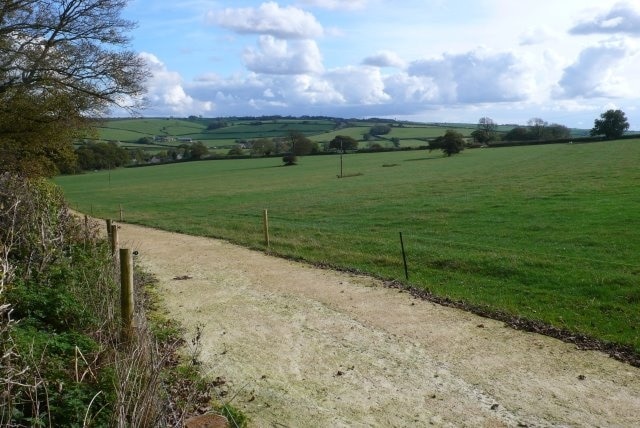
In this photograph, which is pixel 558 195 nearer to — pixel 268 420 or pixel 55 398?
pixel 268 420

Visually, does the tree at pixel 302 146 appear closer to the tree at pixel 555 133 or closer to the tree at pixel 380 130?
the tree at pixel 380 130

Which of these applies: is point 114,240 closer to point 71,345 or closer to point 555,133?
point 71,345

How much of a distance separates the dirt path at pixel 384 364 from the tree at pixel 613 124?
366 feet

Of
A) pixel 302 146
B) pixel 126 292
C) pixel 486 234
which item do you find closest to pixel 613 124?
pixel 302 146

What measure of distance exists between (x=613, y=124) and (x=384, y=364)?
383 feet

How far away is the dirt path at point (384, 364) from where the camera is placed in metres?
7.60

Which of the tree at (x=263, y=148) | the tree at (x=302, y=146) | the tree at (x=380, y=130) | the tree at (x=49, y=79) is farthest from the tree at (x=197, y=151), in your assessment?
the tree at (x=49, y=79)

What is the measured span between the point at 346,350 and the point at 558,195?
26.8 metres

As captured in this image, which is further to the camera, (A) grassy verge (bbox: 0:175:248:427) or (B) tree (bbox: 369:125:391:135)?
(B) tree (bbox: 369:125:391:135)

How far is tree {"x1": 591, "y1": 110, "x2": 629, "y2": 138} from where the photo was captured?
110 m

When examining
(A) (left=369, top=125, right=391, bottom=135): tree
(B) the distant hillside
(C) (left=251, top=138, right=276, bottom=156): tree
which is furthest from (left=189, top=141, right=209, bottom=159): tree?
(A) (left=369, top=125, right=391, bottom=135): tree

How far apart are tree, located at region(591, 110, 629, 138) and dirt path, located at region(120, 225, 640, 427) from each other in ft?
366

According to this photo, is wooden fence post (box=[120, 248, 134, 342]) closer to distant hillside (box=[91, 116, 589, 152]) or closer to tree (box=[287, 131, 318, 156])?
tree (box=[287, 131, 318, 156])

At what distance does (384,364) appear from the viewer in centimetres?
930
